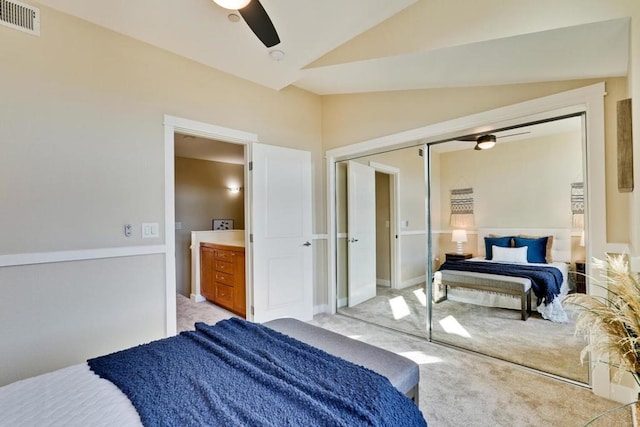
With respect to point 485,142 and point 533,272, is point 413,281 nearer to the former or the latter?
point 533,272

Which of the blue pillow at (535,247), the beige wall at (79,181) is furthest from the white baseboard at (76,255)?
the blue pillow at (535,247)

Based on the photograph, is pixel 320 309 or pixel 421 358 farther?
pixel 320 309

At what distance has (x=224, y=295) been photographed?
3.99 m

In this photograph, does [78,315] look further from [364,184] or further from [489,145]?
[489,145]

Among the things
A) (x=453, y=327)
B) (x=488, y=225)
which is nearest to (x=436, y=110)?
(x=488, y=225)

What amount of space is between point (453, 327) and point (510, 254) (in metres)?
0.96

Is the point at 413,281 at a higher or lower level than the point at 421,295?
higher

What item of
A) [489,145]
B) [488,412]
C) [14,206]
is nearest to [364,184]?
[489,145]

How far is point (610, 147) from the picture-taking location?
1952 millimetres

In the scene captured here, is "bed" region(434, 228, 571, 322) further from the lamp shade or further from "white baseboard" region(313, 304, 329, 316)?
"white baseboard" region(313, 304, 329, 316)

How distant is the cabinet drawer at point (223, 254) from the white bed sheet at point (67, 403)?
2645mm

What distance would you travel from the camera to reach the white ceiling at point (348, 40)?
179 centimetres

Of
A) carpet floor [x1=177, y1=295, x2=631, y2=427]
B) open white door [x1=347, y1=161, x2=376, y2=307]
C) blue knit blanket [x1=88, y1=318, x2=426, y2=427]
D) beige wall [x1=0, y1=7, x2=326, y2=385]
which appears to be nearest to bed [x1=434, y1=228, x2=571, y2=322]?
carpet floor [x1=177, y1=295, x2=631, y2=427]

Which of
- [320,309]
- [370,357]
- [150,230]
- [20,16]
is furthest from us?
[320,309]
